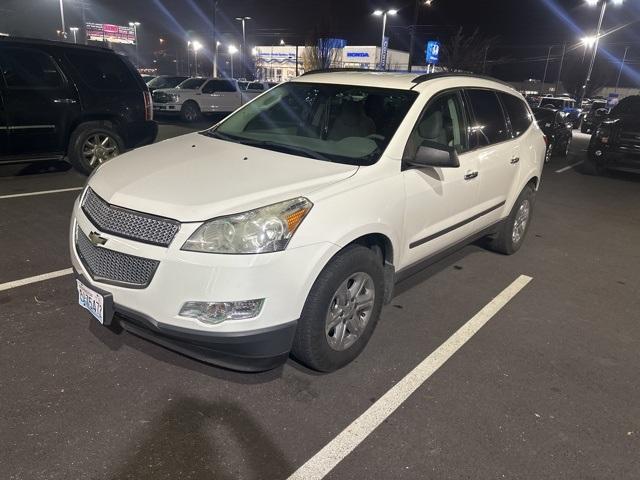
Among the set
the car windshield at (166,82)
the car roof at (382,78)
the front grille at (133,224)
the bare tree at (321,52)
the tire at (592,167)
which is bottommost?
the tire at (592,167)

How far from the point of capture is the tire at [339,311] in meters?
2.85

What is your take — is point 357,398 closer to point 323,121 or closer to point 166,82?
point 323,121

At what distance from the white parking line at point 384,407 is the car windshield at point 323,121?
4.61 feet

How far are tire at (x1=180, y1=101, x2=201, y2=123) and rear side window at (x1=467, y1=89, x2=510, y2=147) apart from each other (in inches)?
607

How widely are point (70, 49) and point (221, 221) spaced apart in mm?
6594

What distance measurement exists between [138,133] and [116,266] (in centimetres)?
629

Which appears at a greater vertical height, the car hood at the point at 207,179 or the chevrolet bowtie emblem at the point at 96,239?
the car hood at the point at 207,179

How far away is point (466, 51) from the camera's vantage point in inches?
1409

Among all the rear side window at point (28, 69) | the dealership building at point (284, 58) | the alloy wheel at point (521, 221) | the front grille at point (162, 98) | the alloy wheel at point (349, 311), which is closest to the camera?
the alloy wheel at point (349, 311)

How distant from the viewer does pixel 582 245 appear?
247 inches

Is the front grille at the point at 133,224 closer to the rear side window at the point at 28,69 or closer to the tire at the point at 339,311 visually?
the tire at the point at 339,311

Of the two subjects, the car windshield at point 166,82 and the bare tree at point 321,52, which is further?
the bare tree at point 321,52

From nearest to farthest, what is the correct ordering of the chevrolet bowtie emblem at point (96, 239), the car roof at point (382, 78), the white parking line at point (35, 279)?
the chevrolet bowtie emblem at point (96, 239), the car roof at point (382, 78), the white parking line at point (35, 279)

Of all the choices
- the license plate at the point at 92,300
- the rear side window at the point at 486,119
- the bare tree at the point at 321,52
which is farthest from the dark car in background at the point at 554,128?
the bare tree at the point at 321,52
